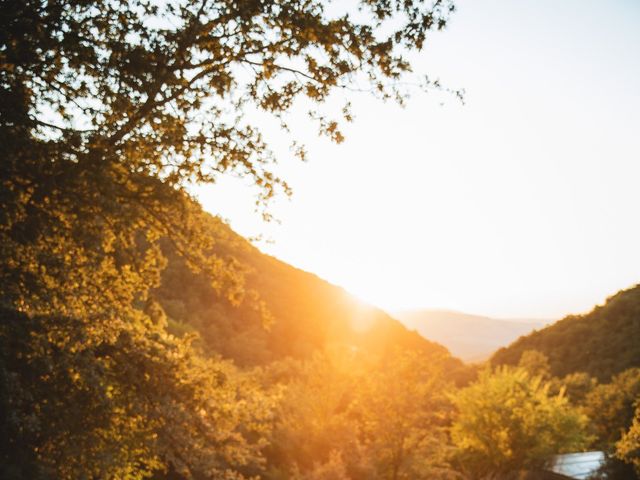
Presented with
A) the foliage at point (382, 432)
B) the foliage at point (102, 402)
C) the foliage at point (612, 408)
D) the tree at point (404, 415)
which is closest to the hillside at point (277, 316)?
the foliage at point (382, 432)

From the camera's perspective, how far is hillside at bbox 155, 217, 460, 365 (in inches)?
1577

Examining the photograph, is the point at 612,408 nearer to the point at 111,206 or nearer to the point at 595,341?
the point at 595,341

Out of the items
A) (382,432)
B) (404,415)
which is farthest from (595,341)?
(382,432)

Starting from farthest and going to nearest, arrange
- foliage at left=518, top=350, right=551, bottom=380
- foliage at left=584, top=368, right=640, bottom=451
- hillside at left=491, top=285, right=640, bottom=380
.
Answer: hillside at left=491, top=285, right=640, bottom=380
foliage at left=518, top=350, right=551, bottom=380
foliage at left=584, top=368, right=640, bottom=451

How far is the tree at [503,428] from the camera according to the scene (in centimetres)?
1936

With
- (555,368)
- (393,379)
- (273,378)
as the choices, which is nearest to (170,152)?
(393,379)

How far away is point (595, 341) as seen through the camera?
166 feet

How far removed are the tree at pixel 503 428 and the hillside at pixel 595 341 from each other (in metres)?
30.2

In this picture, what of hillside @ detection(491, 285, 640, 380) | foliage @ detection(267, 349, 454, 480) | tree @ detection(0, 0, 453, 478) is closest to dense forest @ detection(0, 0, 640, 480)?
tree @ detection(0, 0, 453, 478)

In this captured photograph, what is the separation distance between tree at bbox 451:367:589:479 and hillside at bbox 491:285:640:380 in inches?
1189

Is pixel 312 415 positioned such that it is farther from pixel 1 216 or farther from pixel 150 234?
pixel 1 216

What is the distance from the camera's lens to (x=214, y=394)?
641 cm

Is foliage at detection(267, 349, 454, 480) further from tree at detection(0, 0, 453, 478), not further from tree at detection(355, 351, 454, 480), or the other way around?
tree at detection(0, 0, 453, 478)

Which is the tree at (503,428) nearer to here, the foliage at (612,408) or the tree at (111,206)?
the foliage at (612,408)
